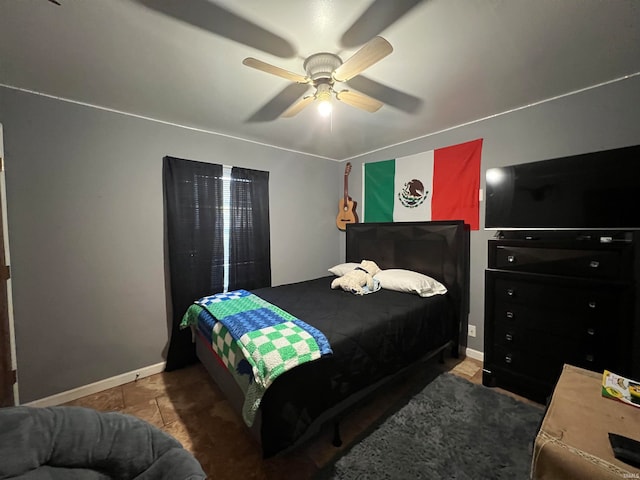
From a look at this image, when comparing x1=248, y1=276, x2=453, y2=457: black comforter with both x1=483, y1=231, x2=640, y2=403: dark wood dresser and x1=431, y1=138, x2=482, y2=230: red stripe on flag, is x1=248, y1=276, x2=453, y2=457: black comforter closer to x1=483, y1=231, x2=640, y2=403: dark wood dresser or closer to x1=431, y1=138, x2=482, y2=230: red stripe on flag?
x1=483, y1=231, x2=640, y2=403: dark wood dresser

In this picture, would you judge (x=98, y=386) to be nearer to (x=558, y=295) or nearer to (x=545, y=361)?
(x=545, y=361)

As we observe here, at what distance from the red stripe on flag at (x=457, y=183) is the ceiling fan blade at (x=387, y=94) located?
2.47 feet

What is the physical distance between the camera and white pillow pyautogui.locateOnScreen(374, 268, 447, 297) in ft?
7.96

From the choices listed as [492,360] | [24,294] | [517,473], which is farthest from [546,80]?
[24,294]

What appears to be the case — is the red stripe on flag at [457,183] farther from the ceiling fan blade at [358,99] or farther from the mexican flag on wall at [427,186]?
the ceiling fan blade at [358,99]

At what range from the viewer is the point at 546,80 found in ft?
5.85

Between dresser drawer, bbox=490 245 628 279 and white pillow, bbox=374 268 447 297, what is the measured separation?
55 centimetres

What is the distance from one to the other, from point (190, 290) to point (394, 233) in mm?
2392

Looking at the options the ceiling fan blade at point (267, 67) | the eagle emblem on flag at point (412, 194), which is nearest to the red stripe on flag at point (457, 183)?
the eagle emblem on flag at point (412, 194)

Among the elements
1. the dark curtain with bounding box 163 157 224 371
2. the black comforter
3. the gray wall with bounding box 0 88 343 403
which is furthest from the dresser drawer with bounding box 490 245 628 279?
the gray wall with bounding box 0 88 343 403

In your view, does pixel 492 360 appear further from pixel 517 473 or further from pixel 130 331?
pixel 130 331

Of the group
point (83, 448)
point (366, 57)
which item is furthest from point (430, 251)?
point (83, 448)

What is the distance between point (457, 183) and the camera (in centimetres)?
265

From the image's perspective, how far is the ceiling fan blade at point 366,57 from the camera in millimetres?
1158
